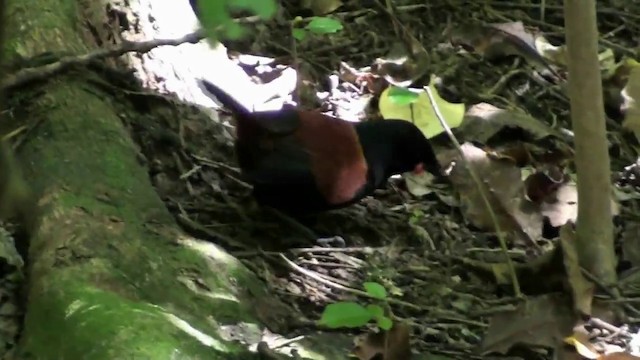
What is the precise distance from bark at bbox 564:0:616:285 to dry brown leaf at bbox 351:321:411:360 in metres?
0.56

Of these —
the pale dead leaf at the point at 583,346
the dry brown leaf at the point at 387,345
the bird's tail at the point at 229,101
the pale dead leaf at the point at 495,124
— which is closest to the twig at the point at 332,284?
the dry brown leaf at the point at 387,345

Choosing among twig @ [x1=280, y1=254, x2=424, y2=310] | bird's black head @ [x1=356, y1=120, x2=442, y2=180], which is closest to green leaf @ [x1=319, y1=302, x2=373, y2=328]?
twig @ [x1=280, y1=254, x2=424, y2=310]

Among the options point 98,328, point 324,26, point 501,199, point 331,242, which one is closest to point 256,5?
point 98,328

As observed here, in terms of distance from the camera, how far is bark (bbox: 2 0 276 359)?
1.50 metres

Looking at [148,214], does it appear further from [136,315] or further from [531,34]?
[531,34]

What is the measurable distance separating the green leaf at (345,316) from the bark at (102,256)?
0.16m

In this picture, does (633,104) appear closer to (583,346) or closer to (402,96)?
(402,96)

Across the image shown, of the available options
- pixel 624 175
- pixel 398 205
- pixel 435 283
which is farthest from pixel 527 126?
pixel 435 283

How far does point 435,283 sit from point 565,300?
0.34 metres

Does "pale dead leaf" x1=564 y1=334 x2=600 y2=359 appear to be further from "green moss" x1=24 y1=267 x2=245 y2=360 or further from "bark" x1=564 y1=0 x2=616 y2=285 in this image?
"green moss" x1=24 y1=267 x2=245 y2=360

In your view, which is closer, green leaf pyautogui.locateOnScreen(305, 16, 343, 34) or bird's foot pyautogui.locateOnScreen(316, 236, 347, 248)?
bird's foot pyautogui.locateOnScreen(316, 236, 347, 248)

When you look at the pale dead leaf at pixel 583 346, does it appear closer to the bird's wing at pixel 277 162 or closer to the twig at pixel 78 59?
the bird's wing at pixel 277 162

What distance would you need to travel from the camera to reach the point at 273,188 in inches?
92.6

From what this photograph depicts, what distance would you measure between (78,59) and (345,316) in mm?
1100
